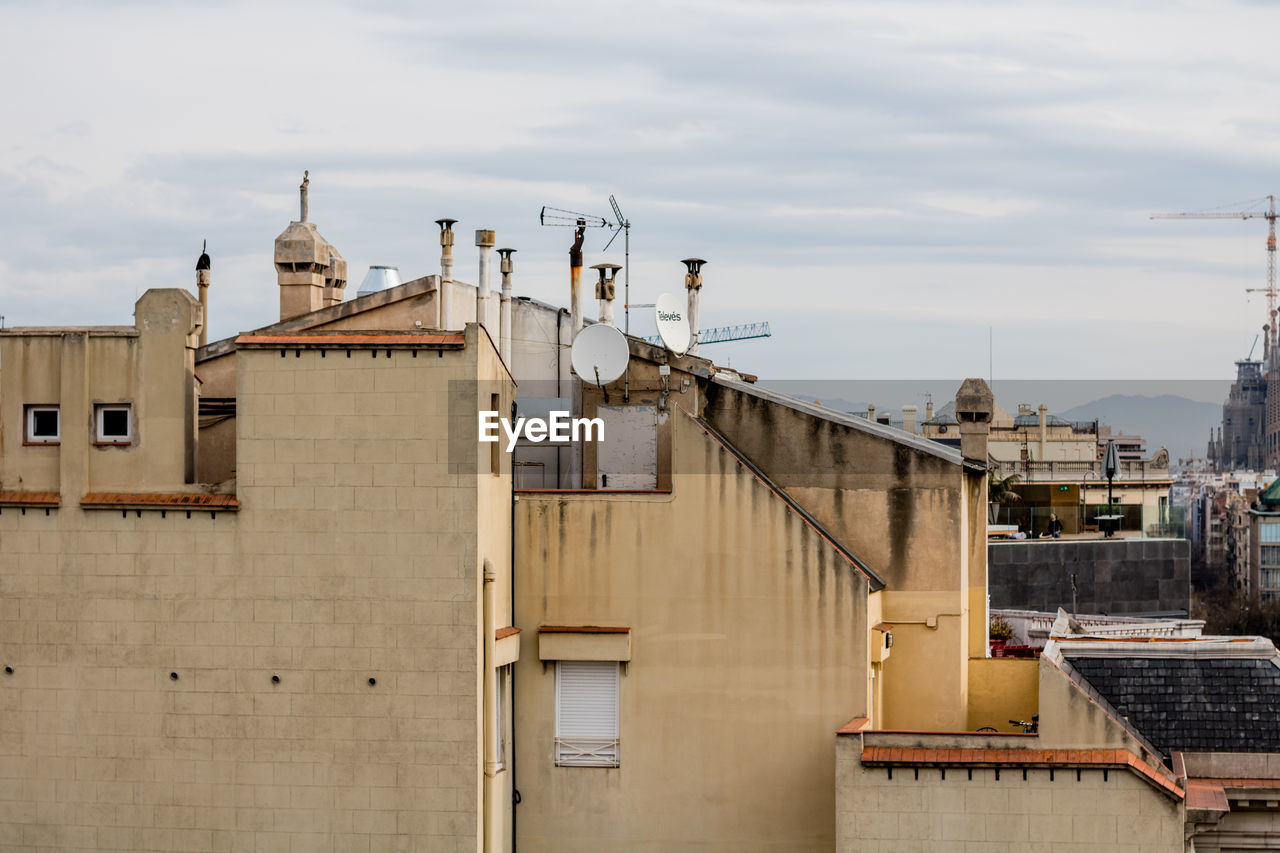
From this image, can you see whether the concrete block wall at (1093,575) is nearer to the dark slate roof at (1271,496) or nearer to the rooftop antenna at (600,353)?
the rooftop antenna at (600,353)

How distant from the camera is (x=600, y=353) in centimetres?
3444

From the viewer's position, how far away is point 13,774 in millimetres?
30562

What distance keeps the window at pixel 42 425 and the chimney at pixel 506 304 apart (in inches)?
362

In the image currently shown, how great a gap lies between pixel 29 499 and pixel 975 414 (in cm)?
1913

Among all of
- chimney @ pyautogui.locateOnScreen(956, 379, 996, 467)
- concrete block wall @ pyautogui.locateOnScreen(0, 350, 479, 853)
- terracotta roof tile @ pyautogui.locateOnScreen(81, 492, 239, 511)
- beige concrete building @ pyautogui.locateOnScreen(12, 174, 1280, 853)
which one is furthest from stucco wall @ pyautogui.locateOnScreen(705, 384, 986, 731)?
terracotta roof tile @ pyautogui.locateOnScreen(81, 492, 239, 511)

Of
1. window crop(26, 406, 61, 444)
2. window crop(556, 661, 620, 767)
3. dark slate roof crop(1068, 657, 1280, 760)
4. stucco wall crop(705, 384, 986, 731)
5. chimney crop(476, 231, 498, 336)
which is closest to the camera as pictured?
window crop(26, 406, 61, 444)

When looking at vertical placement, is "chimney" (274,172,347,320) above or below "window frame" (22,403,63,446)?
above

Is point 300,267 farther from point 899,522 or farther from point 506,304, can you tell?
point 899,522

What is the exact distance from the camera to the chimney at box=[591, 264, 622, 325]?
36969mm

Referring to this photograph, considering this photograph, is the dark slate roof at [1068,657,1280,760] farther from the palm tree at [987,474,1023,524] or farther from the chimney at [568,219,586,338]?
the palm tree at [987,474,1023,524]

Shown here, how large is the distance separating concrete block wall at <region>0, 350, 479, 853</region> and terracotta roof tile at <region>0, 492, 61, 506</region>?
0.74 ft

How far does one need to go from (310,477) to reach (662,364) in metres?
8.42

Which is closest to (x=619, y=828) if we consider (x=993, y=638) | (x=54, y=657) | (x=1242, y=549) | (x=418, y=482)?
(x=418, y=482)

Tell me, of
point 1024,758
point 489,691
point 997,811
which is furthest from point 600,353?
point 997,811
